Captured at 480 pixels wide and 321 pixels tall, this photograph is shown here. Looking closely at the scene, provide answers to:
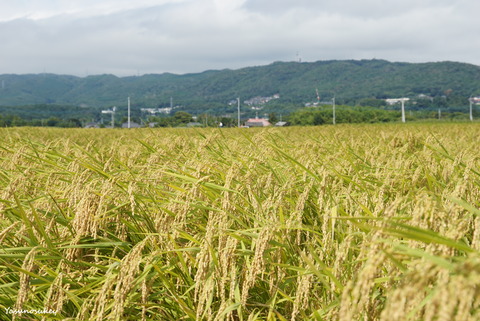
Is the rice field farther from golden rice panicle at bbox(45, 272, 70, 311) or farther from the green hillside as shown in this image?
the green hillside

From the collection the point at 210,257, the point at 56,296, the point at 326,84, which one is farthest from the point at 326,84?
the point at 56,296

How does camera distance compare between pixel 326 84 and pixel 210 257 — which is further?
pixel 326 84

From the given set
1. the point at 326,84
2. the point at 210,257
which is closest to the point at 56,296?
the point at 210,257

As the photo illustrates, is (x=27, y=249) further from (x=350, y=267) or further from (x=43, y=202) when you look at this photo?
(x=350, y=267)

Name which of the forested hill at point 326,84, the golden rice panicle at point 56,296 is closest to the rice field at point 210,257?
the golden rice panicle at point 56,296

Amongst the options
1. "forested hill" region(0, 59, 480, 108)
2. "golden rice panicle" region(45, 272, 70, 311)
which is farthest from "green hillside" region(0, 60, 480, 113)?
"golden rice panicle" region(45, 272, 70, 311)

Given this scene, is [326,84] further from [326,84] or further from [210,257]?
[210,257]

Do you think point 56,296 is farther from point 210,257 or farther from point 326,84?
point 326,84

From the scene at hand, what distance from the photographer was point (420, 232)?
1.05 meters

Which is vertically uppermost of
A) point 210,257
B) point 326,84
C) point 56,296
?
point 326,84

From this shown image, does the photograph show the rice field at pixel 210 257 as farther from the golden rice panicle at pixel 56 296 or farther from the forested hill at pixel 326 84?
the forested hill at pixel 326 84

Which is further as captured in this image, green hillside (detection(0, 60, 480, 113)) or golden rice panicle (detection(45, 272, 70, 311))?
green hillside (detection(0, 60, 480, 113))

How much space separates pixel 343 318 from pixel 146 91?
675 feet

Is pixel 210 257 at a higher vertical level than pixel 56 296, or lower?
higher
